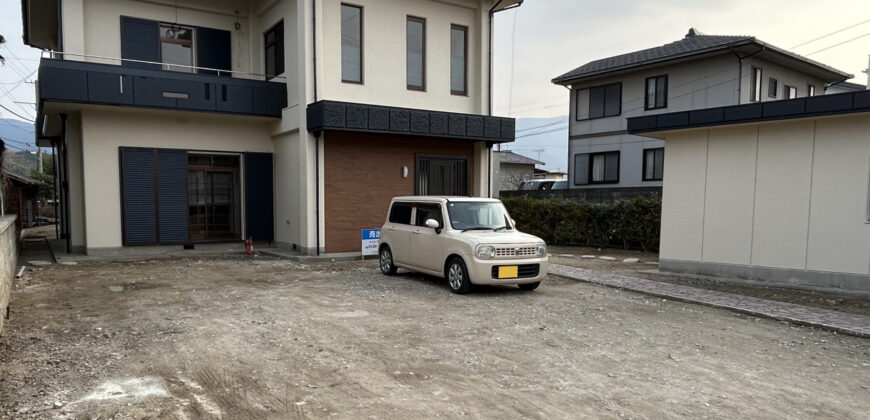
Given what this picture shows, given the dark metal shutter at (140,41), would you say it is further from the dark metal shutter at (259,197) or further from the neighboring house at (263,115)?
the dark metal shutter at (259,197)

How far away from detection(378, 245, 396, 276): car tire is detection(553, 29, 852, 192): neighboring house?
1652 cm

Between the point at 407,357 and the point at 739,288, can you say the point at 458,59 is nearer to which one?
the point at 739,288

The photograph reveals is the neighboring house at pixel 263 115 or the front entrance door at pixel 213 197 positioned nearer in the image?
the neighboring house at pixel 263 115

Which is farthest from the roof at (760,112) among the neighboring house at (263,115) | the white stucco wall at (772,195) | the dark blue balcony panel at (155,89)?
the dark blue balcony panel at (155,89)

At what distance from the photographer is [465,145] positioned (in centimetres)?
1694

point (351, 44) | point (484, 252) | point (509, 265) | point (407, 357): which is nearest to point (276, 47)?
point (351, 44)

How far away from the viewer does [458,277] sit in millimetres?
9148

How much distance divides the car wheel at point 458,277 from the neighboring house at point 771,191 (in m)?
5.49

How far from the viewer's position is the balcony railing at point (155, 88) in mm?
12727

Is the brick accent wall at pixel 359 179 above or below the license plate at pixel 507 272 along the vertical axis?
above

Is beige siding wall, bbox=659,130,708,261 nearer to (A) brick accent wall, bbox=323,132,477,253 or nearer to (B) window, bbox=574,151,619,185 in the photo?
(A) brick accent wall, bbox=323,132,477,253

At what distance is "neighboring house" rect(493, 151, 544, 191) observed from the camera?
119ft

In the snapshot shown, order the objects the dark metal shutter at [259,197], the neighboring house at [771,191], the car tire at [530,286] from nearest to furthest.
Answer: the neighboring house at [771,191] → the car tire at [530,286] → the dark metal shutter at [259,197]

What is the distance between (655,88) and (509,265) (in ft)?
60.6
